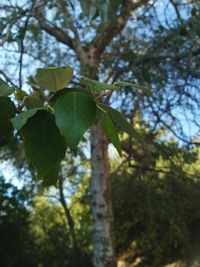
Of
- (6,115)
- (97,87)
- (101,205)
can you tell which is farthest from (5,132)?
(101,205)

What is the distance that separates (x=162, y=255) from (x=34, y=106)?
8.61m

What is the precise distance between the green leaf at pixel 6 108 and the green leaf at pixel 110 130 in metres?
0.12

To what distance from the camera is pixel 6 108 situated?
61cm

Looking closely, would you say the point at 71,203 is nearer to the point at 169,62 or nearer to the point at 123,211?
the point at 123,211

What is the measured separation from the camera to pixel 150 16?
21.6 ft

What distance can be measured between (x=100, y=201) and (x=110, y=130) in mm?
7001

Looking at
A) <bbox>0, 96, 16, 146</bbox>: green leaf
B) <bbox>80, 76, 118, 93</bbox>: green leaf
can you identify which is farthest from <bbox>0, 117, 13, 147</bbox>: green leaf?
<bbox>80, 76, 118, 93</bbox>: green leaf

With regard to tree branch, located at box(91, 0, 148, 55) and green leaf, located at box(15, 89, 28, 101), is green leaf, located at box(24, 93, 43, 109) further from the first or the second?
tree branch, located at box(91, 0, 148, 55)

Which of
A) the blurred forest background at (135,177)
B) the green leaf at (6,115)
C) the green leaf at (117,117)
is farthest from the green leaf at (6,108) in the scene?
the blurred forest background at (135,177)

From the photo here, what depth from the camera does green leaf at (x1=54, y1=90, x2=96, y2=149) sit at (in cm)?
57

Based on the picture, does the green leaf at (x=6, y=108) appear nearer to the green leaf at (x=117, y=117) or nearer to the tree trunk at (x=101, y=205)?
the green leaf at (x=117, y=117)

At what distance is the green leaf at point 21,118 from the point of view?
562 millimetres

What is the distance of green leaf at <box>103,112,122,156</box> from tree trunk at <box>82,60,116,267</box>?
6099mm

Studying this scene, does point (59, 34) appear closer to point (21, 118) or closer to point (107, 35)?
point (107, 35)
